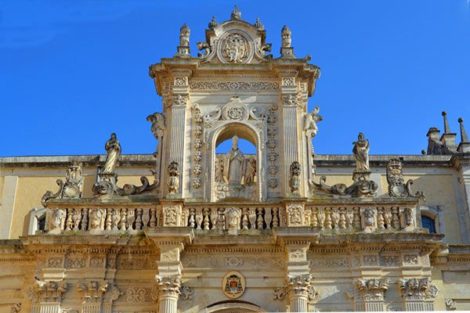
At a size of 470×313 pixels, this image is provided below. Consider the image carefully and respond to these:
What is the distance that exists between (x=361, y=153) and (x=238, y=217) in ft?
11.9

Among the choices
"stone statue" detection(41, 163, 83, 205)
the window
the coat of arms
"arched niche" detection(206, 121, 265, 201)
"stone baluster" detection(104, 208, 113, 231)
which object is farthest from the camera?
the window

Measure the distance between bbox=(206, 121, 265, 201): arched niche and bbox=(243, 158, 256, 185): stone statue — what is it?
72mm

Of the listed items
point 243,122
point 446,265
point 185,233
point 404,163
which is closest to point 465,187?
point 404,163

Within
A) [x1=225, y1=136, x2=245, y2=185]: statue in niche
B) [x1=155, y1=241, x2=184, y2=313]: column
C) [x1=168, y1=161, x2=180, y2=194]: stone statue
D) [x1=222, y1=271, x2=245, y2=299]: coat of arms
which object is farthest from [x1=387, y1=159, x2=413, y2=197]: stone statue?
[x1=155, y1=241, x2=184, y2=313]: column

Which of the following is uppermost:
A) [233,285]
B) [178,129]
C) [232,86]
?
[232,86]

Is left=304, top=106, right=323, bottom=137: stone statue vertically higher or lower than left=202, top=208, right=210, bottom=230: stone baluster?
higher

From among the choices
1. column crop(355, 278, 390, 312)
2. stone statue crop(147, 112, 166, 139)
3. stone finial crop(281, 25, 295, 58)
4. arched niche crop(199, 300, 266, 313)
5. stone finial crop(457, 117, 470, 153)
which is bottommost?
arched niche crop(199, 300, 266, 313)

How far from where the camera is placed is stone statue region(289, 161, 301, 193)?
57.8 feet

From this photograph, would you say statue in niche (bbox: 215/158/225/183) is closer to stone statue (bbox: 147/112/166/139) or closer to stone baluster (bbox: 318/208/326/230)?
stone statue (bbox: 147/112/166/139)

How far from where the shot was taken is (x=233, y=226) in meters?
17.3

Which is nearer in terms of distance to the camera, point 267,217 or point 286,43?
point 267,217

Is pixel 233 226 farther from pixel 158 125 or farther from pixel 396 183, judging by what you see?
pixel 396 183

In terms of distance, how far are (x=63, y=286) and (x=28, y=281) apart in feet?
3.86

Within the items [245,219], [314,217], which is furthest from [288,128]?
[245,219]
